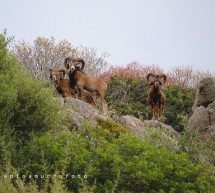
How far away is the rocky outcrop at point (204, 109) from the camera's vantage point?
24188 millimetres

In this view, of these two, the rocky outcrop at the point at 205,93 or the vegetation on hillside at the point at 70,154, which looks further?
the rocky outcrop at the point at 205,93

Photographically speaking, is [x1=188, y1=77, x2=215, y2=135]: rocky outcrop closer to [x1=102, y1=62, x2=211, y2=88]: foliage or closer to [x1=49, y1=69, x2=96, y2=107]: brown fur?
[x1=49, y1=69, x2=96, y2=107]: brown fur

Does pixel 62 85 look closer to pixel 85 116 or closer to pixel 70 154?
pixel 85 116

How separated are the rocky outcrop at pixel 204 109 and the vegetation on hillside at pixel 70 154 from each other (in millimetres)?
10452

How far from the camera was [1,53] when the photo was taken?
41.7 ft

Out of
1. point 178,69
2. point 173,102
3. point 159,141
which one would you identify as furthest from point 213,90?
point 178,69

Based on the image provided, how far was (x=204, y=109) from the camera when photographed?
2523 centimetres

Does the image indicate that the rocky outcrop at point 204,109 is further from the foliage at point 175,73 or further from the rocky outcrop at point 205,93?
the foliage at point 175,73

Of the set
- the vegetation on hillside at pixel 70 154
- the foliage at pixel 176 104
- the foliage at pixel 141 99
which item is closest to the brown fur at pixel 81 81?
the foliage at pixel 141 99

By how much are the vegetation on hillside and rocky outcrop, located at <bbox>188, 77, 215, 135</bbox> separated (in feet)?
34.3

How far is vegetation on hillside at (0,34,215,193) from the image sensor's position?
10.5 meters

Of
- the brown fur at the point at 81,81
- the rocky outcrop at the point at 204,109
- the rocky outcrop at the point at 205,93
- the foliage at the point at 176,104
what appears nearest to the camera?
the brown fur at the point at 81,81

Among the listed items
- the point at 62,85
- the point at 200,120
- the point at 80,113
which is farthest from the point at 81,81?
the point at 200,120

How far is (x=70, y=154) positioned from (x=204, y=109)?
49.5 ft
